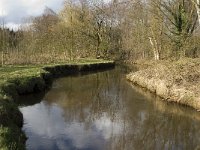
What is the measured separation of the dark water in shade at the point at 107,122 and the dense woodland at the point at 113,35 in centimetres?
956

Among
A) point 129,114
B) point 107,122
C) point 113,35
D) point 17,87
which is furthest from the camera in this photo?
point 113,35

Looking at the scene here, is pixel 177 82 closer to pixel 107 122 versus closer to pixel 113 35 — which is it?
Result: pixel 107 122

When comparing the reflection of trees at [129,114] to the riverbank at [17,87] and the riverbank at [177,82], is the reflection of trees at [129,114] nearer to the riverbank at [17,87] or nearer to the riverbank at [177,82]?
the riverbank at [177,82]

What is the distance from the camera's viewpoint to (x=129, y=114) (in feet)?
65.9

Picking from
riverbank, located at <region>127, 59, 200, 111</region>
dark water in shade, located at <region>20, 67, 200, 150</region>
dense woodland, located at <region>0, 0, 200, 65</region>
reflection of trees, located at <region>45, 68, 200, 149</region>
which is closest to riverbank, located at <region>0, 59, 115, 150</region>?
dark water in shade, located at <region>20, 67, 200, 150</region>

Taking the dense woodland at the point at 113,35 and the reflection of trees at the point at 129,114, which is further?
the dense woodland at the point at 113,35

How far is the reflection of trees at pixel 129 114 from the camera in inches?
603

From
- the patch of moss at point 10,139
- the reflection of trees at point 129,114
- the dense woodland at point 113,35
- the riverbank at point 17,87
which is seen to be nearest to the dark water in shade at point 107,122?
the reflection of trees at point 129,114

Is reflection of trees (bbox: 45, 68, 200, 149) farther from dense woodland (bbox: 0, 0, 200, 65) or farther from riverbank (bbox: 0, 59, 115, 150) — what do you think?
dense woodland (bbox: 0, 0, 200, 65)

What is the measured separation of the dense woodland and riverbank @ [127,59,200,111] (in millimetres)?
4823

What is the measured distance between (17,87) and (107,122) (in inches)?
296

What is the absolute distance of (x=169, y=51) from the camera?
45.2 m

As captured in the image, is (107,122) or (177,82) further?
(177,82)

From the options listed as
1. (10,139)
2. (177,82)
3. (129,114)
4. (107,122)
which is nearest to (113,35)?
(177,82)
